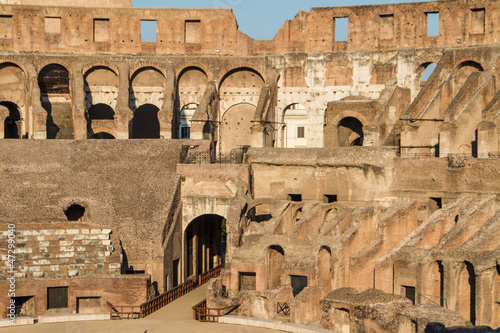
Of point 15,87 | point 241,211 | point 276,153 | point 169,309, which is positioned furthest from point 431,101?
point 15,87

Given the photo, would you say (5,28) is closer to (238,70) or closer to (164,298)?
(238,70)

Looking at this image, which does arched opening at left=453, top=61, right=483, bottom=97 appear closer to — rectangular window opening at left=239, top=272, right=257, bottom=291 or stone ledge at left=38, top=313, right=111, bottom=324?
rectangular window opening at left=239, top=272, right=257, bottom=291

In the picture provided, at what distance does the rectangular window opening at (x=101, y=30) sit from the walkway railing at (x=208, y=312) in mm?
20103

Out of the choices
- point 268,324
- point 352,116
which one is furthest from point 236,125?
point 268,324

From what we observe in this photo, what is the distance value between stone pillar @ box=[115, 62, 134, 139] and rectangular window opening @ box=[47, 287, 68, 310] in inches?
493

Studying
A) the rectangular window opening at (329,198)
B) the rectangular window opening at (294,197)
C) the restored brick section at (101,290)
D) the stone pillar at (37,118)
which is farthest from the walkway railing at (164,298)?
the stone pillar at (37,118)

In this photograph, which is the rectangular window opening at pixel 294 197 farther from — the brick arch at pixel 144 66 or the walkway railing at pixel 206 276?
the brick arch at pixel 144 66

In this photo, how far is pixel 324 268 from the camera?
102 feet

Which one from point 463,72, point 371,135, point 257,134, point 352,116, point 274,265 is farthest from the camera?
point 352,116

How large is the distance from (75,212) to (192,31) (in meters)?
13.9

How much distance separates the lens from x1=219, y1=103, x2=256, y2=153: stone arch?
4488 centimetres

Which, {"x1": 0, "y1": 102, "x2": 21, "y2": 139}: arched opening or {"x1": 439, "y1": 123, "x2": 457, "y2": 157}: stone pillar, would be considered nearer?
{"x1": 439, "y1": 123, "x2": 457, "y2": 157}: stone pillar

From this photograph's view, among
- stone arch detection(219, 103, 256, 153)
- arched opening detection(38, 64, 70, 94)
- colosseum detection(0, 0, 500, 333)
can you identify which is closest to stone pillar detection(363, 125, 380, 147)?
colosseum detection(0, 0, 500, 333)

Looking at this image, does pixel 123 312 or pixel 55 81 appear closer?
pixel 123 312
